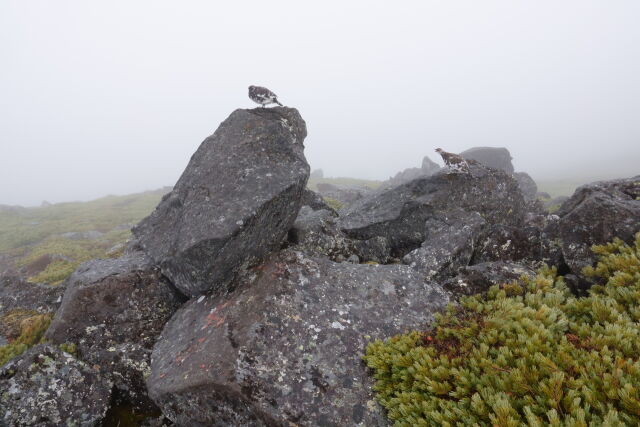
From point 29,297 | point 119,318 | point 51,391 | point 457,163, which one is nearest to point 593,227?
point 457,163

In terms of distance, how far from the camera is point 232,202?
865 centimetres

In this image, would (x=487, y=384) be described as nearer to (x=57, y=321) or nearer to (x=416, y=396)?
(x=416, y=396)

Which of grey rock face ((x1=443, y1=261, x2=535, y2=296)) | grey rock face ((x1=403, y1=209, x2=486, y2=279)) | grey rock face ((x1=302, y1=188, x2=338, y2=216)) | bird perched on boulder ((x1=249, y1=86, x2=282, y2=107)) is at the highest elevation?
bird perched on boulder ((x1=249, y1=86, x2=282, y2=107))

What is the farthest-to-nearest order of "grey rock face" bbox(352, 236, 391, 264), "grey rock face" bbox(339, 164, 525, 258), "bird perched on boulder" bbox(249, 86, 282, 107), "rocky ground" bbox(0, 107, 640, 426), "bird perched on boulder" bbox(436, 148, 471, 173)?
"bird perched on boulder" bbox(436, 148, 471, 173)
"grey rock face" bbox(339, 164, 525, 258)
"grey rock face" bbox(352, 236, 391, 264)
"bird perched on boulder" bbox(249, 86, 282, 107)
"rocky ground" bbox(0, 107, 640, 426)

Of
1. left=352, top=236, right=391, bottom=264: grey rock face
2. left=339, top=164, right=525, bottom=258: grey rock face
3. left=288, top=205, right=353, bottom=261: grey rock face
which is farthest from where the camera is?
left=339, top=164, right=525, bottom=258: grey rock face

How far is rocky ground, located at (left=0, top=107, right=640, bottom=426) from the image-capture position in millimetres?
6637

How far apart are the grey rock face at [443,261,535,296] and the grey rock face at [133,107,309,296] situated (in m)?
4.81

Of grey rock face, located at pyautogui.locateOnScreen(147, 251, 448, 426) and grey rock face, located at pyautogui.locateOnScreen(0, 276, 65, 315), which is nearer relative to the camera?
grey rock face, located at pyautogui.locateOnScreen(147, 251, 448, 426)

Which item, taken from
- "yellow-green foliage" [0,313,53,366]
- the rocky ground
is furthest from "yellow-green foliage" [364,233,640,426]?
"yellow-green foliage" [0,313,53,366]

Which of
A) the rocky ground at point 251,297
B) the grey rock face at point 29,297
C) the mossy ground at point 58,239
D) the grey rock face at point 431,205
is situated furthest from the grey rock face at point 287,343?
the mossy ground at point 58,239

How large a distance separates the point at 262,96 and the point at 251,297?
6.01 metres

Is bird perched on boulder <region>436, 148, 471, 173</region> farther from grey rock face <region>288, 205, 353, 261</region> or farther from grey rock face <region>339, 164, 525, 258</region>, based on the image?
grey rock face <region>288, 205, 353, 261</region>

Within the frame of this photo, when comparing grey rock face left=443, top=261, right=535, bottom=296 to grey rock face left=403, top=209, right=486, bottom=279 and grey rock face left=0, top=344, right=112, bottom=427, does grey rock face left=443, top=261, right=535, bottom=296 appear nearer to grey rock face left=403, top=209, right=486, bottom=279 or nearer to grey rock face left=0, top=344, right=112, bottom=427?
grey rock face left=403, top=209, right=486, bottom=279

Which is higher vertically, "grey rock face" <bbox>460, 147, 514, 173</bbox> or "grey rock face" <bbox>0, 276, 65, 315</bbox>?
"grey rock face" <bbox>460, 147, 514, 173</bbox>
